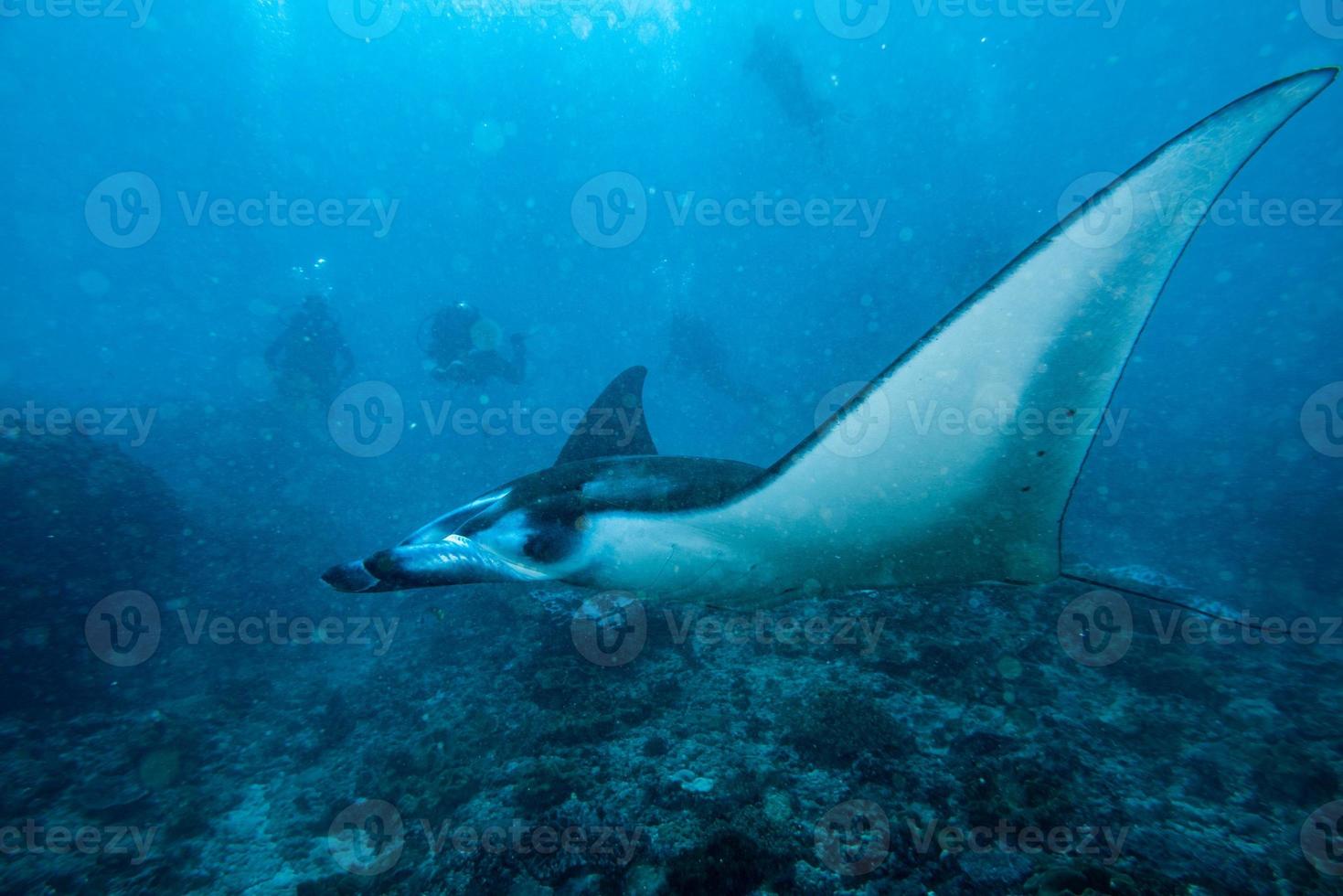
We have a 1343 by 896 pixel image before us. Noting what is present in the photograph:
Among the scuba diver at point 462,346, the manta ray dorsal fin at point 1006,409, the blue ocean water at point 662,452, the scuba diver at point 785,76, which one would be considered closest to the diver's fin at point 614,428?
the blue ocean water at point 662,452

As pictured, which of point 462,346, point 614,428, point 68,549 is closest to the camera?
point 614,428

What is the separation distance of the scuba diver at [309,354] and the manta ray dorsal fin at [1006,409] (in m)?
19.7

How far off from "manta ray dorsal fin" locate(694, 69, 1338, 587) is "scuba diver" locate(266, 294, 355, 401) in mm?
19746

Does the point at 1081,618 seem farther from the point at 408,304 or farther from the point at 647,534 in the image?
the point at 408,304

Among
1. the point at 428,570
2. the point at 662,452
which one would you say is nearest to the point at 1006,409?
the point at 428,570

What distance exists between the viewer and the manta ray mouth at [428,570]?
2307 mm

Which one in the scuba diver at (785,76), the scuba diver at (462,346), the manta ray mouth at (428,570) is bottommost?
the manta ray mouth at (428,570)

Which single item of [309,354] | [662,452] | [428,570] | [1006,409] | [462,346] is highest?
[309,354]

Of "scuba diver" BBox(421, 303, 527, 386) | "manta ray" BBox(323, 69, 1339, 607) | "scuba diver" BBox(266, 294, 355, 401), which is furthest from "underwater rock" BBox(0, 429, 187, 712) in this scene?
"scuba diver" BBox(421, 303, 527, 386)

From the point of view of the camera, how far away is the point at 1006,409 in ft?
7.36

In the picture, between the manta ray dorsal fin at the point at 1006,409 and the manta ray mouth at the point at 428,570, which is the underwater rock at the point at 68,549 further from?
the manta ray dorsal fin at the point at 1006,409

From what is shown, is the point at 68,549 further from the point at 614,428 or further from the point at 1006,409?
the point at 1006,409

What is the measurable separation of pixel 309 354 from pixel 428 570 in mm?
19728

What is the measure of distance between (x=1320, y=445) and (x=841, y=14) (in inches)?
1569
